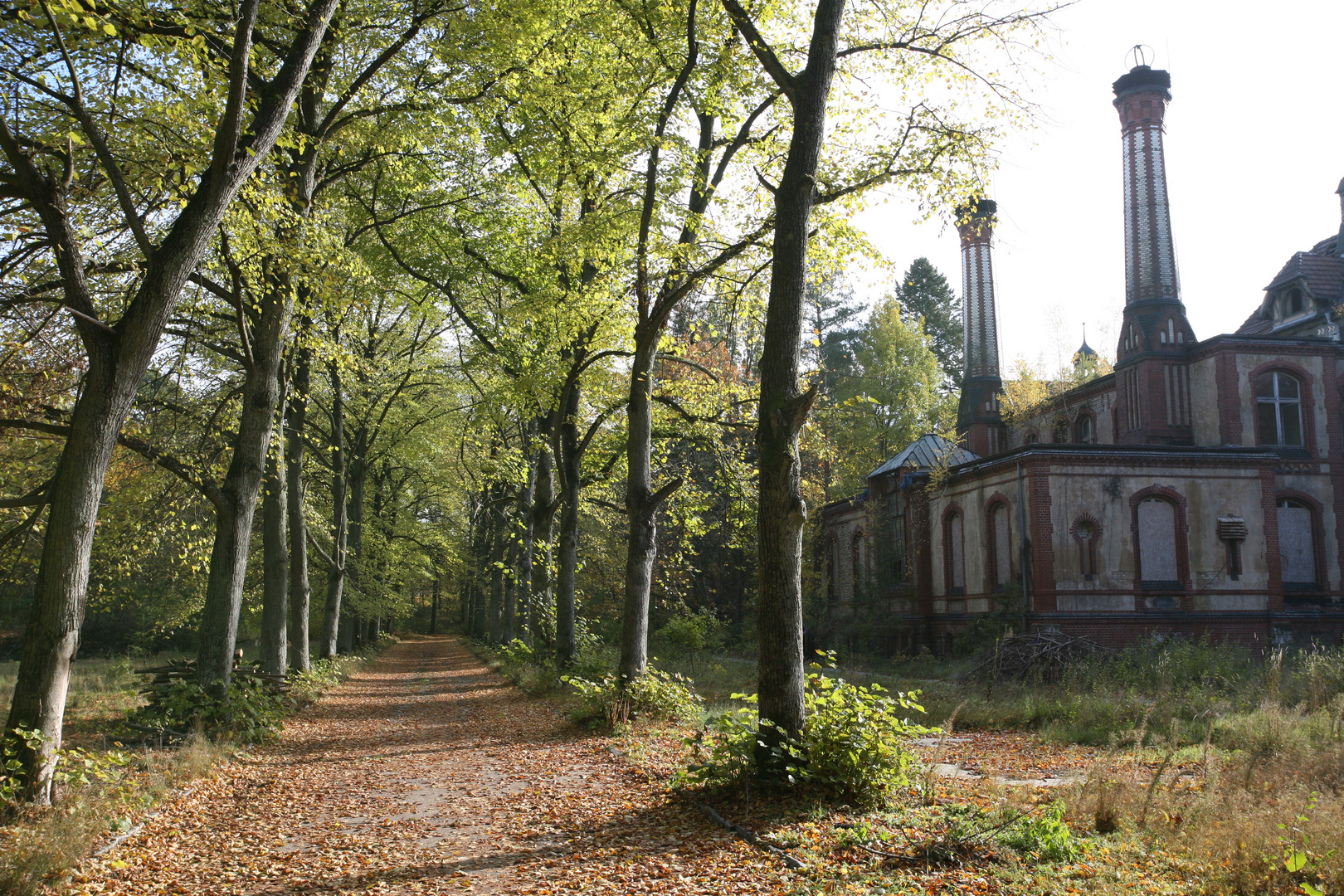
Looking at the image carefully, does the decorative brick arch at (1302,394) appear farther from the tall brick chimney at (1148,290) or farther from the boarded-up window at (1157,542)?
the boarded-up window at (1157,542)

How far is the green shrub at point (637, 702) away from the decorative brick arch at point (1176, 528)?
53.4 feet

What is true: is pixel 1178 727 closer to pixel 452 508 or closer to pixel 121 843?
pixel 121 843

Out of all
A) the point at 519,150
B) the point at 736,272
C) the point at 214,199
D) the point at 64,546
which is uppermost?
the point at 519,150

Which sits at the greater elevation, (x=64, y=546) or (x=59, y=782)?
(x=64, y=546)

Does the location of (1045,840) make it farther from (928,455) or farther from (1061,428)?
(1061,428)

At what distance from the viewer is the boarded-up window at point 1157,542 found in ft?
77.3

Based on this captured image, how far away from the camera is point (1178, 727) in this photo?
1112 centimetres

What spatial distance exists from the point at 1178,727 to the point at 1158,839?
240 inches

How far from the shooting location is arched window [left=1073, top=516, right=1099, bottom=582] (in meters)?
23.0

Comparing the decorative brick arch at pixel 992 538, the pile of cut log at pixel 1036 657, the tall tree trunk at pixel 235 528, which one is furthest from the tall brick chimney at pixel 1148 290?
the tall tree trunk at pixel 235 528

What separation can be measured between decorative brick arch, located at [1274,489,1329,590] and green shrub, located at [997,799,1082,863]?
25000mm

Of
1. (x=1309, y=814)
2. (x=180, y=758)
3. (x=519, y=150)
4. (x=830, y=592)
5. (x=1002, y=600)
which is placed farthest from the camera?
(x=830, y=592)

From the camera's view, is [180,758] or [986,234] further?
[986,234]

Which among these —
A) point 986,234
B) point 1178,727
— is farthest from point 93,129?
point 986,234
